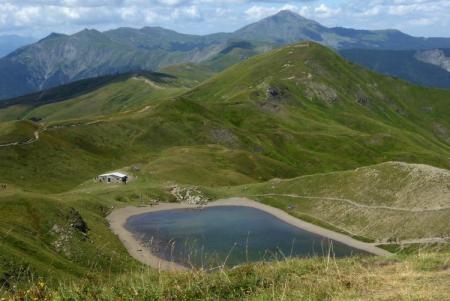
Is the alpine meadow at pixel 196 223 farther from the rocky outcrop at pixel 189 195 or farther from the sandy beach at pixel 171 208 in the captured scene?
the rocky outcrop at pixel 189 195

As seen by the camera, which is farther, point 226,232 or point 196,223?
point 196,223

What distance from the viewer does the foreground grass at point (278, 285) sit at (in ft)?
44.9

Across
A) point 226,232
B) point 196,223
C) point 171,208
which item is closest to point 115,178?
point 171,208

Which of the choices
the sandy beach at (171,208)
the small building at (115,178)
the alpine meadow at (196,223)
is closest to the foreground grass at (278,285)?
the alpine meadow at (196,223)

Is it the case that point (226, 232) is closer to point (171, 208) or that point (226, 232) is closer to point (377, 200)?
point (171, 208)

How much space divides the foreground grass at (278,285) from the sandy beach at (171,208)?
170 feet

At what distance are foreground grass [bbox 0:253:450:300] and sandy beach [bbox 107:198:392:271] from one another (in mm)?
51758

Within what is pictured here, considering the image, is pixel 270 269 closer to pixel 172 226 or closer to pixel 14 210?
pixel 14 210

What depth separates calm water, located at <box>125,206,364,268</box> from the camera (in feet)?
271

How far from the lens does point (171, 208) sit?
380ft

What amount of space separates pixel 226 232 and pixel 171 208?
2532 cm

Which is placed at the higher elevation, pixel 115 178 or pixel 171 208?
pixel 115 178

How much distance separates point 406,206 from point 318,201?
2127 cm

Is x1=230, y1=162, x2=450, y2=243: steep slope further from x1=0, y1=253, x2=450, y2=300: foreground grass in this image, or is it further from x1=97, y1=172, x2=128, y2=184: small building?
x1=0, y1=253, x2=450, y2=300: foreground grass
